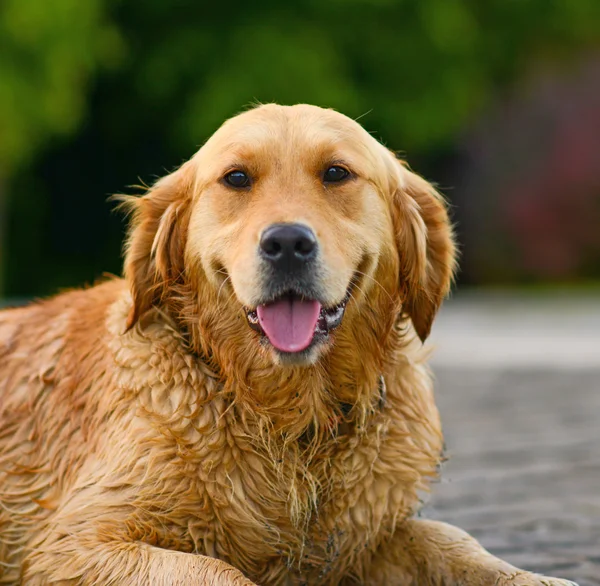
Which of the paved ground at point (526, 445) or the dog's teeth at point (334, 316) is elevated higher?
the dog's teeth at point (334, 316)

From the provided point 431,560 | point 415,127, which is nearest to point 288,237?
point 431,560

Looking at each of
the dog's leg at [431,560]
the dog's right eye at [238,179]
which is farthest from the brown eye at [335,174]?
the dog's leg at [431,560]

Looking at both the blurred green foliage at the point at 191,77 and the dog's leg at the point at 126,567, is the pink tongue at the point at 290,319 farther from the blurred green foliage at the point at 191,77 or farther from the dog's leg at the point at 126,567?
the blurred green foliage at the point at 191,77

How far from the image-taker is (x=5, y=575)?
13.8 ft

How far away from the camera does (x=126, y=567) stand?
145 inches

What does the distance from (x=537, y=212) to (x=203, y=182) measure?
2058cm

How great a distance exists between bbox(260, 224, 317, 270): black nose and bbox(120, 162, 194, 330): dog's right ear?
0.60 m

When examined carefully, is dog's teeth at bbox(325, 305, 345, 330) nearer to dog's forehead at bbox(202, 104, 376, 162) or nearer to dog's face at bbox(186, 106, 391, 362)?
dog's face at bbox(186, 106, 391, 362)

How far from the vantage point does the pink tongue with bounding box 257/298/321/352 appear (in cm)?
400

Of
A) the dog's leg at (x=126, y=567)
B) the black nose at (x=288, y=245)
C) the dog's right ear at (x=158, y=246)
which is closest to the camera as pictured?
the dog's leg at (x=126, y=567)

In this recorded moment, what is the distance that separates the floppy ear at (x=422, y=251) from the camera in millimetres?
4441

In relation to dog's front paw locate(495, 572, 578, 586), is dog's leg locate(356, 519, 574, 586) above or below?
below

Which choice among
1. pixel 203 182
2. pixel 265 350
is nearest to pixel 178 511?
pixel 265 350

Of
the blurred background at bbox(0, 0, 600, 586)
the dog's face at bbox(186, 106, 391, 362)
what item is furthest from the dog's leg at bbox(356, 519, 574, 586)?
the blurred background at bbox(0, 0, 600, 586)
